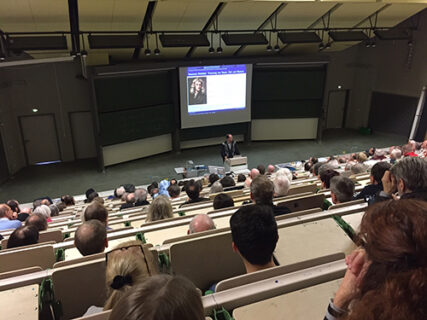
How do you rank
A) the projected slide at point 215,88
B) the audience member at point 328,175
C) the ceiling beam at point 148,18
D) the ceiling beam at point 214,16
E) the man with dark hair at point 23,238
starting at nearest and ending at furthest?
the man with dark hair at point 23,238, the audience member at point 328,175, the ceiling beam at point 148,18, the ceiling beam at point 214,16, the projected slide at point 215,88

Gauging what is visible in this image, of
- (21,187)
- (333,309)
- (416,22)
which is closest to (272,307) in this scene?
(333,309)

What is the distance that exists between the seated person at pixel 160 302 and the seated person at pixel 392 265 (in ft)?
1.48

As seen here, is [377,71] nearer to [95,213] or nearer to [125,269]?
[95,213]

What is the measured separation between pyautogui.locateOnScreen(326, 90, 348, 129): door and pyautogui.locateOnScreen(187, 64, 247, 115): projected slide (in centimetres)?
485

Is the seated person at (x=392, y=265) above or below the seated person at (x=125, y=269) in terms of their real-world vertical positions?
above

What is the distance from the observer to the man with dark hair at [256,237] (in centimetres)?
194

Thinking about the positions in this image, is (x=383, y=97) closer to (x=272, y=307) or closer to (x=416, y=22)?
(x=416, y=22)

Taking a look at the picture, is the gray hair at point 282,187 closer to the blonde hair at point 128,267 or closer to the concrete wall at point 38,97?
the blonde hair at point 128,267

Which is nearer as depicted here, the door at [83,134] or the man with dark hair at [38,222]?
the man with dark hair at [38,222]

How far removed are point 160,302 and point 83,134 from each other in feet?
36.8

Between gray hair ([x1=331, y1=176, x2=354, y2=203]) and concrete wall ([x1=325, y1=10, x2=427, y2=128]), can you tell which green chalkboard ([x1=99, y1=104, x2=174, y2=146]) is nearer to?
concrete wall ([x1=325, y1=10, x2=427, y2=128])

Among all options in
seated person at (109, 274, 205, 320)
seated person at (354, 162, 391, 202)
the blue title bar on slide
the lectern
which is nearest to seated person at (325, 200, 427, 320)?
seated person at (109, 274, 205, 320)

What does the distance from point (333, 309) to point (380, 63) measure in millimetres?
14976

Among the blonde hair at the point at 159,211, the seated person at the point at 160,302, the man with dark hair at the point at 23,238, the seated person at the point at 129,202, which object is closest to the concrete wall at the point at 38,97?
the seated person at the point at 129,202
